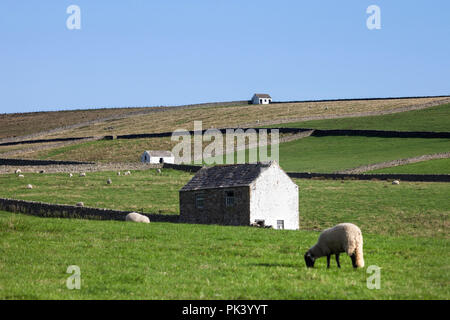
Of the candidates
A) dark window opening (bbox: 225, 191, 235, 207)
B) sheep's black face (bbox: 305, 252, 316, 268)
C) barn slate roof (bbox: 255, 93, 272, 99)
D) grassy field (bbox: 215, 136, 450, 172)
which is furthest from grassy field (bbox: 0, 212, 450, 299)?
barn slate roof (bbox: 255, 93, 272, 99)

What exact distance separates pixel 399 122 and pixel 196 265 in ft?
284

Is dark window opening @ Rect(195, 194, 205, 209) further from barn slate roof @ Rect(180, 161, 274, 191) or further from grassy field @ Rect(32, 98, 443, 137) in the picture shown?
grassy field @ Rect(32, 98, 443, 137)

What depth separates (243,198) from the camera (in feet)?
133

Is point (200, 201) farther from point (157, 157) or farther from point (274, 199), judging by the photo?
point (157, 157)

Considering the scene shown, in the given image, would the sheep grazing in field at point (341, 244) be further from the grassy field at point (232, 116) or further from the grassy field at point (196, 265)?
the grassy field at point (232, 116)

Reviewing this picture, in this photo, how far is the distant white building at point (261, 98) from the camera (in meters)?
178

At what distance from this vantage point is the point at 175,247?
80.1ft

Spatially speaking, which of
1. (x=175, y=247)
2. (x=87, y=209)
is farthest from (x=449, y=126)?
(x=175, y=247)

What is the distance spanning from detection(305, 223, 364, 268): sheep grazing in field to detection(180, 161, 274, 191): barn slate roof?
20.3 metres

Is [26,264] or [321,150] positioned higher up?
[321,150]

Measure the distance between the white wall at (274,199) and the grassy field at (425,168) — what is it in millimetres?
26206

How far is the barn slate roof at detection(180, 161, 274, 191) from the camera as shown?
136ft
